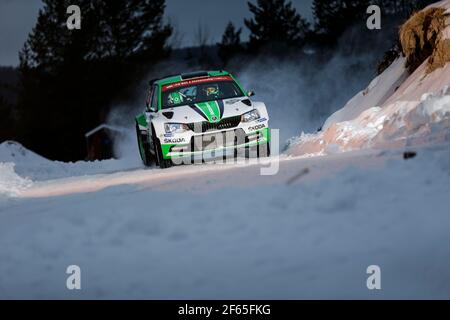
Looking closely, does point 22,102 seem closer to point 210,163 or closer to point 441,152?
point 210,163

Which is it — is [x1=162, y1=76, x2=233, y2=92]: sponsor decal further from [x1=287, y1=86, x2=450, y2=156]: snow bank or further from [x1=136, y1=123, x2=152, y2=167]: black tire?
[x1=287, y1=86, x2=450, y2=156]: snow bank

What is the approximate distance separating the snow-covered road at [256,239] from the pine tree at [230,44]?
5093 centimetres

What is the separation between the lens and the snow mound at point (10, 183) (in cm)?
1115

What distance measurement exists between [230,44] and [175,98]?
45.5 metres

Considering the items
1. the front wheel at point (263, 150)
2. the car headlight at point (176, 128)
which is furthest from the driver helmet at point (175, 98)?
the front wheel at point (263, 150)

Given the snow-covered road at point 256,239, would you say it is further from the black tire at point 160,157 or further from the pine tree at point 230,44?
the pine tree at point 230,44

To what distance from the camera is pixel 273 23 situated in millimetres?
55250

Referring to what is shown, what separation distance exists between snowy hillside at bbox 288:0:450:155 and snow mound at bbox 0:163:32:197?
461 cm

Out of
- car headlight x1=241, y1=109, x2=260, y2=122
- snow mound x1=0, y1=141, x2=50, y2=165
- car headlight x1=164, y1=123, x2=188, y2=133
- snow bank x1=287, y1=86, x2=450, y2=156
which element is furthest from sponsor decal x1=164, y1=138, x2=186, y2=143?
snow mound x1=0, y1=141, x2=50, y2=165

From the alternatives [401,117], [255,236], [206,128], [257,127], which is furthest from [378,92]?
[255,236]

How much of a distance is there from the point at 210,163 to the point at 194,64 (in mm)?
51081

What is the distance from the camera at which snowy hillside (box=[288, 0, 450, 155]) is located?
10447 mm

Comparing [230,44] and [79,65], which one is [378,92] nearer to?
[79,65]
